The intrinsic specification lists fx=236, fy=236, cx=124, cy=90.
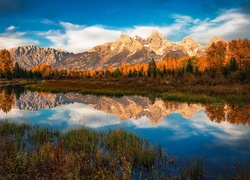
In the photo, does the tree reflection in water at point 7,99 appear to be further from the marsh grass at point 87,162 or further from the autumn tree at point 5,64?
the autumn tree at point 5,64

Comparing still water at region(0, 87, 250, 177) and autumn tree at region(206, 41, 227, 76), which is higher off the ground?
autumn tree at region(206, 41, 227, 76)

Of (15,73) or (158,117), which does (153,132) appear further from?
(15,73)

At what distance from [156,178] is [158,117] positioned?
697 inches

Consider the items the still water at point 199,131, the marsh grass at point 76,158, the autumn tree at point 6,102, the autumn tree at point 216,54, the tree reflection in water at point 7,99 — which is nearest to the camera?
the marsh grass at point 76,158

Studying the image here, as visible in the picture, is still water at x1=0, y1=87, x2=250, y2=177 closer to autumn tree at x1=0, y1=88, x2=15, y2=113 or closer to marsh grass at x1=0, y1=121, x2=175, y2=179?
marsh grass at x1=0, y1=121, x2=175, y2=179

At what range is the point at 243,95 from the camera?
121ft

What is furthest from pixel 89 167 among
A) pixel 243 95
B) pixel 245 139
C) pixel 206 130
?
pixel 243 95

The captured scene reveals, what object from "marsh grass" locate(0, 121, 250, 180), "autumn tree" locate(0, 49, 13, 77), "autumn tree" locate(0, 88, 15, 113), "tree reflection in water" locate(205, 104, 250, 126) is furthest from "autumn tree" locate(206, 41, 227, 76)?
"autumn tree" locate(0, 49, 13, 77)

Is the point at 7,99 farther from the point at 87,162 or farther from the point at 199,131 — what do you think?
the point at 87,162

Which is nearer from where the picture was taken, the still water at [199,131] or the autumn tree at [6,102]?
the still water at [199,131]

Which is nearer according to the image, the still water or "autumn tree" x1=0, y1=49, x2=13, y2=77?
the still water

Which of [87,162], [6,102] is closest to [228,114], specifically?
[87,162]

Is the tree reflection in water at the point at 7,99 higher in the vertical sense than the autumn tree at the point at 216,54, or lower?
lower

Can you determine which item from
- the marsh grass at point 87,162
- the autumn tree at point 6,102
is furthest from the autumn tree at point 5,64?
the marsh grass at point 87,162
